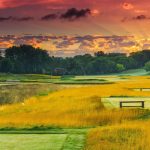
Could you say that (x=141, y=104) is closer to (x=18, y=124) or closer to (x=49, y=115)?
(x=49, y=115)

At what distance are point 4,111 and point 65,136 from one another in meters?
21.5

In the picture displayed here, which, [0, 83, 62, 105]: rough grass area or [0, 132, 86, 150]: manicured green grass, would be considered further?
[0, 83, 62, 105]: rough grass area

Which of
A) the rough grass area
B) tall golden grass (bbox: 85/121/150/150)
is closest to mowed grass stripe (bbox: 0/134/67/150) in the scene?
tall golden grass (bbox: 85/121/150/150)

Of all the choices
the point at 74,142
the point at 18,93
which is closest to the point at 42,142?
the point at 74,142

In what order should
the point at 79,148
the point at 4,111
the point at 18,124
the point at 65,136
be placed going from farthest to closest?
the point at 4,111 → the point at 18,124 → the point at 65,136 → the point at 79,148

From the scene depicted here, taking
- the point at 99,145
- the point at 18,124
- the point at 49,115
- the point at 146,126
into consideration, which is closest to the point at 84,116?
the point at 49,115

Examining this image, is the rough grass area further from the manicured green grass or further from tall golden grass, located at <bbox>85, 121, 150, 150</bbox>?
the manicured green grass

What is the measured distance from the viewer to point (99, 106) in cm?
3816

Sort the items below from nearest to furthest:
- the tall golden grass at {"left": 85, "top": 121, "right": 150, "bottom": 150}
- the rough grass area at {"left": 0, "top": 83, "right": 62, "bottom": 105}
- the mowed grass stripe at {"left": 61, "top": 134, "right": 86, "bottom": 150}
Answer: the mowed grass stripe at {"left": 61, "top": 134, "right": 86, "bottom": 150}, the tall golden grass at {"left": 85, "top": 121, "right": 150, "bottom": 150}, the rough grass area at {"left": 0, "top": 83, "right": 62, "bottom": 105}

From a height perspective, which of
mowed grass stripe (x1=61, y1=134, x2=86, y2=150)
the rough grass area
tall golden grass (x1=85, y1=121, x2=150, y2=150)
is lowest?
the rough grass area

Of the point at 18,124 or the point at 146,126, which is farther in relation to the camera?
the point at 18,124

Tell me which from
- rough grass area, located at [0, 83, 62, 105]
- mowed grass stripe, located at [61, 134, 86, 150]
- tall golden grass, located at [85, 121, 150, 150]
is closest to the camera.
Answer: mowed grass stripe, located at [61, 134, 86, 150]

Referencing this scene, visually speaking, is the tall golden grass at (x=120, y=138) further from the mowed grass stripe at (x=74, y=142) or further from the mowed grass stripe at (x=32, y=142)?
the mowed grass stripe at (x=32, y=142)

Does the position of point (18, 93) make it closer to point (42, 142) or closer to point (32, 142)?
point (32, 142)
